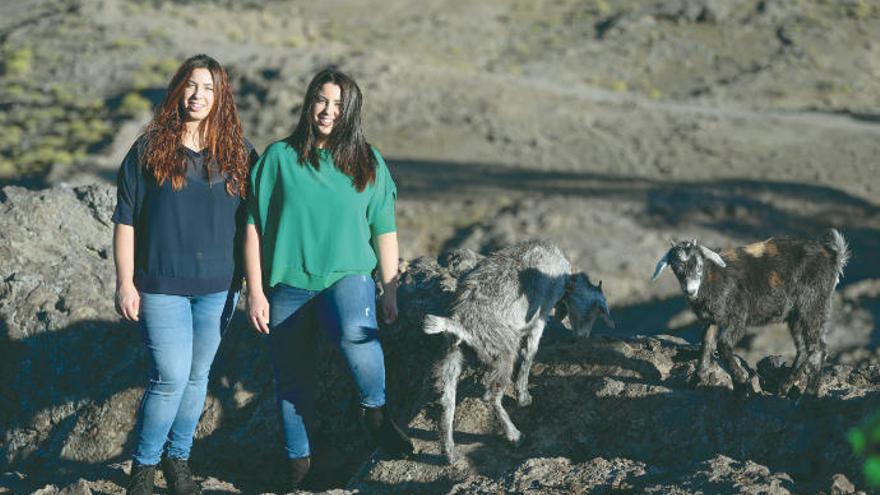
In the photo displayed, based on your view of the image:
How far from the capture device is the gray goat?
6.53m

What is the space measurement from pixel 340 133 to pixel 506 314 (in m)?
1.83

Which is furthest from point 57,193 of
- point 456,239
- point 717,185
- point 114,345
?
point 717,185

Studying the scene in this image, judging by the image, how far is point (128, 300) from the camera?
565 cm

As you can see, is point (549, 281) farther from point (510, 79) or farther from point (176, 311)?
point (510, 79)

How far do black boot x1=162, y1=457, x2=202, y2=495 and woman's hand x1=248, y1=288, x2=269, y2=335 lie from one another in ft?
3.33

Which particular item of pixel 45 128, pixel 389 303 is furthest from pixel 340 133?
pixel 45 128

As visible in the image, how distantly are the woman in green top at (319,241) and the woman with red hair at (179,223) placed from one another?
0.17m

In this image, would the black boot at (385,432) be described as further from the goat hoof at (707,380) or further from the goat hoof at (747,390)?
the goat hoof at (747,390)

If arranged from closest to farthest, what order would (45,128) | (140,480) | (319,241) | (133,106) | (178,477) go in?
(319,241)
(140,480)
(178,477)
(45,128)
(133,106)

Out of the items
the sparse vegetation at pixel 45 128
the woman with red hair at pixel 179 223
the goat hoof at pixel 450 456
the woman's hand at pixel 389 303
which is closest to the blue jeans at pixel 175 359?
the woman with red hair at pixel 179 223

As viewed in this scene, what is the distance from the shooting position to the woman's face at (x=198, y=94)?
5598 millimetres

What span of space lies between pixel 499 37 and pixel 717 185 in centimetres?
1728

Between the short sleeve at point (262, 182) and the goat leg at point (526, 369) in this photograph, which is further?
the goat leg at point (526, 369)

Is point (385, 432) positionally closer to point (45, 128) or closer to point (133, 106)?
point (133, 106)
